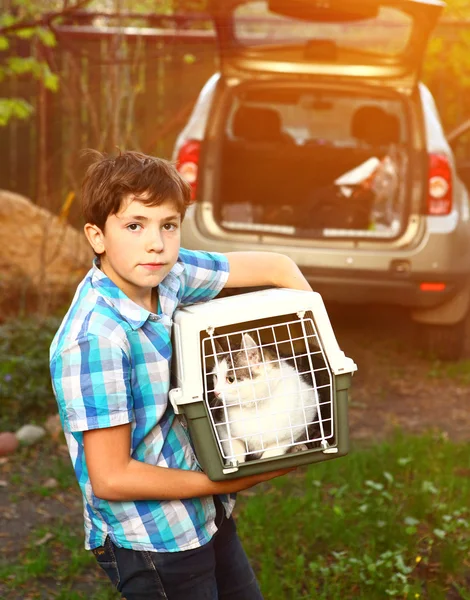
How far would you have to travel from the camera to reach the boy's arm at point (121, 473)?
66.7 inches

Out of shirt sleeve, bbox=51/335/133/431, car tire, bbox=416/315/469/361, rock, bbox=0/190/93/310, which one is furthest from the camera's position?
rock, bbox=0/190/93/310

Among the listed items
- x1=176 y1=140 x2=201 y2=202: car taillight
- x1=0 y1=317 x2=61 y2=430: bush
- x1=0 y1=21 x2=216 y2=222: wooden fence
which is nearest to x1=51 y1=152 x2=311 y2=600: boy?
x1=0 y1=317 x2=61 y2=430: bush

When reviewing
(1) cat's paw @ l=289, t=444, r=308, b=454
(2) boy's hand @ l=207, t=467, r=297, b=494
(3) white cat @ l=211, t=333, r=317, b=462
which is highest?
(3) white cat @ l=211, t=333, r=317, b=462

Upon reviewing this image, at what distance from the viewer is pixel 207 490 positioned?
1.79 metres

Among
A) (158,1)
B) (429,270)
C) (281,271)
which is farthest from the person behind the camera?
(158,1)

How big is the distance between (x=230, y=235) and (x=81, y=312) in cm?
341

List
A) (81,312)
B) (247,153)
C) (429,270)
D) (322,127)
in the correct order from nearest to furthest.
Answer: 1. (81,312)
2. (429,270)
3. (247,153)
4. (322,127)

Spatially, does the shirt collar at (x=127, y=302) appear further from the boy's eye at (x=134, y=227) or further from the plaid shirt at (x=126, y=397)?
the boy's eye at (x=134, y=227)

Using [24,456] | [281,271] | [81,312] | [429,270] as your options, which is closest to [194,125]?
[429,270]

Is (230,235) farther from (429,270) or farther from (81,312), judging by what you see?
(81,312)

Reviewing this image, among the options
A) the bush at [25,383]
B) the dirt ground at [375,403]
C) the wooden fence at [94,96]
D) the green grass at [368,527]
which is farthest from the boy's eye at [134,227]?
the wooden fence at [94,96]

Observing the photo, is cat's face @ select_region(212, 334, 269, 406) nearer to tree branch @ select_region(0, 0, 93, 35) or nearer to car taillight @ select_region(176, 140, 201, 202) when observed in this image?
car taillight @ select_region(176, 140, 201, 202)

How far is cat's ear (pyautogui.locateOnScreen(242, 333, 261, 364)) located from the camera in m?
1.83

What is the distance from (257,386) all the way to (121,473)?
0.32m
